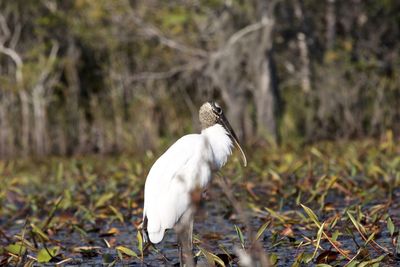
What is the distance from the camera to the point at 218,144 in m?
5.33

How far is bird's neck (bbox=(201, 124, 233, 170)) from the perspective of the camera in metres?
5.22

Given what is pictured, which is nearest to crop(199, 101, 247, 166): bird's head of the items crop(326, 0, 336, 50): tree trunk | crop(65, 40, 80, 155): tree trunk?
crop(326, 0, 336, 50): tree trunk

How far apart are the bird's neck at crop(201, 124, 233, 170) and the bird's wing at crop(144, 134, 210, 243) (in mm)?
185

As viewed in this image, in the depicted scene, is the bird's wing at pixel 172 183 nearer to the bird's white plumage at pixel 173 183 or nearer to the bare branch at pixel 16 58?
the bird's white plumage at pixel 173 183

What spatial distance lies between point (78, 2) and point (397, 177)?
494 inches

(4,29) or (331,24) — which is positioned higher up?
(4,29)

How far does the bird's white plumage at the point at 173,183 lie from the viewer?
4.84 metres

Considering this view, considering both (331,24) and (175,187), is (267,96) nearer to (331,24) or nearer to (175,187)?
(331,24)

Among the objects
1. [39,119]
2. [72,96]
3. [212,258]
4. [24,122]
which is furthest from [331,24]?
[212,258]

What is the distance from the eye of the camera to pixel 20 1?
68.3 ft

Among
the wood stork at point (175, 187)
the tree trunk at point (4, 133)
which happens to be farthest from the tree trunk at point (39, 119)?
the wood stork at point (175, 187)

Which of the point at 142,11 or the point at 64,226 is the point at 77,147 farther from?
the point at 64,226

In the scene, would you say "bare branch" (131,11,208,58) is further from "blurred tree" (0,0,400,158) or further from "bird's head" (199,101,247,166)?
"bird's head" (199,101,247,166)

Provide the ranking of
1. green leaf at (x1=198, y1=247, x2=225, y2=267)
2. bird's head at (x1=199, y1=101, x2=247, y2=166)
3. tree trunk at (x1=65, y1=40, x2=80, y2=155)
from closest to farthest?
green leaf at (x1=198, y1=247, x2=225, y2=267)
bird's head at (x1=199, y1=101, x2=247, y2=166)
tree trunk at (x1=65, y1=40, x2=80, y2=155)
